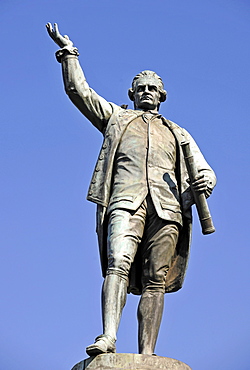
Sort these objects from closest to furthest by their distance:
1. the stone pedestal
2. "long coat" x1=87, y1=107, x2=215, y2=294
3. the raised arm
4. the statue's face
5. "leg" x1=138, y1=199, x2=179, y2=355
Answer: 1. the stone pedestal
2. "leg" x1=138, y1=199, x2=179, y2=355
3. "long coat" x1=87, y1=107, x2=215, y2=294
4. the raised arm
5. the statue's face

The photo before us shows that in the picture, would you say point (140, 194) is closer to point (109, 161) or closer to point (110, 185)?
point (110, 185)

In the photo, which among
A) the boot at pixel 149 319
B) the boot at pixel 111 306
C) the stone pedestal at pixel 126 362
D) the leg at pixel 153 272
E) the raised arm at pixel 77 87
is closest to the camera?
the stone pedestal at pixel 126 362

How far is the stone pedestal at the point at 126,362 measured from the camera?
9531mm

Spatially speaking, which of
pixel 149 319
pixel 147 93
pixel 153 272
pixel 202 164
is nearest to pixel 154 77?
pixel 147 93

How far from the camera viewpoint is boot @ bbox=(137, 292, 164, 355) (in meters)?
10.3

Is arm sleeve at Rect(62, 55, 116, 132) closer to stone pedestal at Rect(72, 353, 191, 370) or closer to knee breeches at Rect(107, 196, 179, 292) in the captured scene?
knee breeches at Rect(107, 196, 179, 292)

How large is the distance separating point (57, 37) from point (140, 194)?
8.15ft

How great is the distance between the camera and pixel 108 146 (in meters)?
11.4

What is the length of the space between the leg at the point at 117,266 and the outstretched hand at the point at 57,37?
247 cm

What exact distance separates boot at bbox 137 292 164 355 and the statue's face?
9.13ft

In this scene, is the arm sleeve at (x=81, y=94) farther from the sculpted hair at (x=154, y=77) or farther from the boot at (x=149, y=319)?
the boot at (x=149, y=319)

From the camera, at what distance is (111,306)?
33.1 feet

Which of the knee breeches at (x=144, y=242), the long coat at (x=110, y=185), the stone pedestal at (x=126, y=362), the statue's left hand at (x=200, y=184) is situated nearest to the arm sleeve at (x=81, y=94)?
the long coat at (x=110, y=185)

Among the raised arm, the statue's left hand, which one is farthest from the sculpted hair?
the statue's left hand
